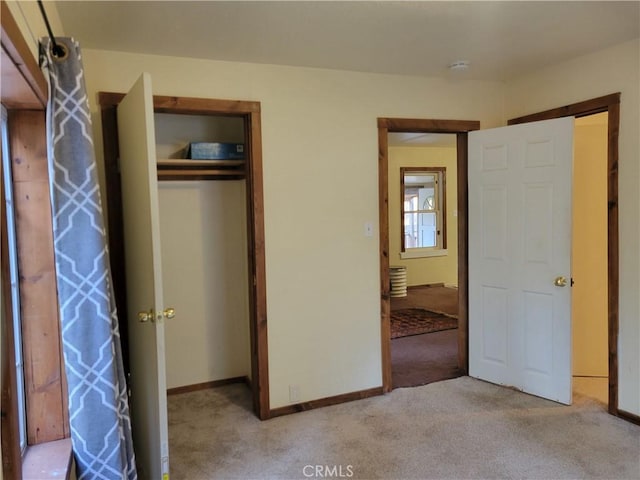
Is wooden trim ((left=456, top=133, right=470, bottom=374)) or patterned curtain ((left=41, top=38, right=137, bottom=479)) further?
wooden trim ((left=456, top=133, right=470, bottom=374))

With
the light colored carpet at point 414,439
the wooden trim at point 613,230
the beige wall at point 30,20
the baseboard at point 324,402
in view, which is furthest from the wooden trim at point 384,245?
the beige wall at point 30,20

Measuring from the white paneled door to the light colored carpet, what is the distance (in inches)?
9.2

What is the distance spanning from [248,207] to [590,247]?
103 inches

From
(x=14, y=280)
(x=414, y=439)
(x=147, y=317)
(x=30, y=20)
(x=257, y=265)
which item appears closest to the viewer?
(x=30, y=20)

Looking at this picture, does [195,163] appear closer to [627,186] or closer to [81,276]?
[81,276]

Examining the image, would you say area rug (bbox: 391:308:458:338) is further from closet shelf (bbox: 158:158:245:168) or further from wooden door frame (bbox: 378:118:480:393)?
closet shelf (bbox: 158:158:245:168)

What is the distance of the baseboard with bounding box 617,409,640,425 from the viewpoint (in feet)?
9.20

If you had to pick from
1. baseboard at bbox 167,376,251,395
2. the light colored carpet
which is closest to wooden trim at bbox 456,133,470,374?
the light colored carpet

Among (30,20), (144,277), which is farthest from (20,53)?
(144,277)

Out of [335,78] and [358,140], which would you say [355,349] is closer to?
[358,140]

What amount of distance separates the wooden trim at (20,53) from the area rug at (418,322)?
160 inches

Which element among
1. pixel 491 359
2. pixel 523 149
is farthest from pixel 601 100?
pixel 491 359

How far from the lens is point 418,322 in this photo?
18.0 ft

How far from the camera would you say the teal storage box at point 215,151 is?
3244 mm
